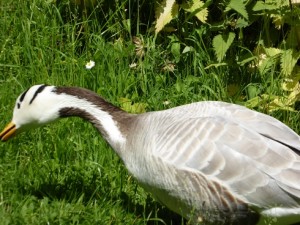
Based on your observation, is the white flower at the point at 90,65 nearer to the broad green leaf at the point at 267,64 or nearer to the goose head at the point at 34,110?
the goose head at the point at 34,110

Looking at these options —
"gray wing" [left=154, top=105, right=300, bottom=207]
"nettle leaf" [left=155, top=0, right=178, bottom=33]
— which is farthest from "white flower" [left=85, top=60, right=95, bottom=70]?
"gray wing" [left=154, top=105, right=300, bottom=207]

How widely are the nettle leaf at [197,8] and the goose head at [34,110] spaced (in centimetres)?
141

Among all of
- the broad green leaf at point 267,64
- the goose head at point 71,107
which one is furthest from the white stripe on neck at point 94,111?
the broad green leaf at point 267,64

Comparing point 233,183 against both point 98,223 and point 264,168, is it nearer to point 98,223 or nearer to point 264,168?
point 264,168

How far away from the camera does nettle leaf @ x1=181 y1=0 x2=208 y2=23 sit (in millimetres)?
5590

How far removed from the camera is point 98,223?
175 inches

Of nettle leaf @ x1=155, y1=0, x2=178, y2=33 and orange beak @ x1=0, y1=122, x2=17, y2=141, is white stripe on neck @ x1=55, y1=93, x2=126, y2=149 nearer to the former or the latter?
orange beak @ x1=0, y1=122, x2=17, y2=141

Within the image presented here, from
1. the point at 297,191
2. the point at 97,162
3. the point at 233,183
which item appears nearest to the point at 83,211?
the point at 97,162

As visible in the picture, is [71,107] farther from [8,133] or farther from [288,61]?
[288,61]

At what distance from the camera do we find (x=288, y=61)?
531 centimetres

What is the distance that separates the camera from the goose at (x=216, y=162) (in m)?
4.13

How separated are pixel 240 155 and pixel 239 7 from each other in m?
1.49

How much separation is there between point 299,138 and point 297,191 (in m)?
0.42

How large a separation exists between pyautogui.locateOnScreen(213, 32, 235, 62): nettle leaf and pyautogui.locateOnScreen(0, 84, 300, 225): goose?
37.0 inches
